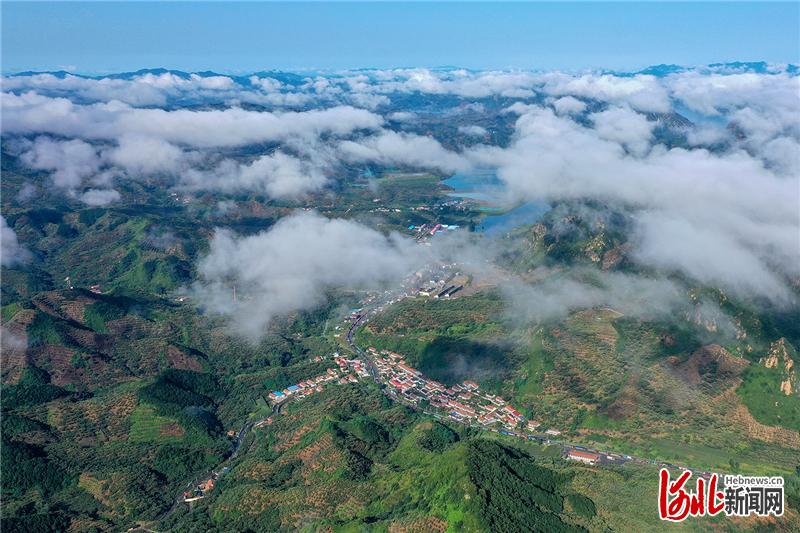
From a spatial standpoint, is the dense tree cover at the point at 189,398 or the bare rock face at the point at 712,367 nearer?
the dense tree cover at the point at 189,398

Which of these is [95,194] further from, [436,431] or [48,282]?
[436,431]

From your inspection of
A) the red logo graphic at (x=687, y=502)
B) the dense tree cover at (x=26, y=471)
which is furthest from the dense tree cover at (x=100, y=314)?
the red logo graphic at (x=687, y=502)

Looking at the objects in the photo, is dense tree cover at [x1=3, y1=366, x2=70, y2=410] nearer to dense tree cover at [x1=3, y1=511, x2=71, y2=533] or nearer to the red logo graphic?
dense tree cover at [x1=3, y1=511, x2=71, y2=533]

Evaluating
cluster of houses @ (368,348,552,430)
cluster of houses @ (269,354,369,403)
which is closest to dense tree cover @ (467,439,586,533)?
cluster of houses @ (368,348,552,430)

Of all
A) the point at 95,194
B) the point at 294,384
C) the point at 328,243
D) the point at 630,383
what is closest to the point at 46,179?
the point at 95,194

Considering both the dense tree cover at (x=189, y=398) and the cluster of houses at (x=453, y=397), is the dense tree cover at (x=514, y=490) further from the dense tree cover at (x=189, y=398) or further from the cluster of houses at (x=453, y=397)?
the dense tree cover at (x=189, y=398)

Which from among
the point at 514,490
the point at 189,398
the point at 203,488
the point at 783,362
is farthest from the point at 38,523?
the point at 783,362
